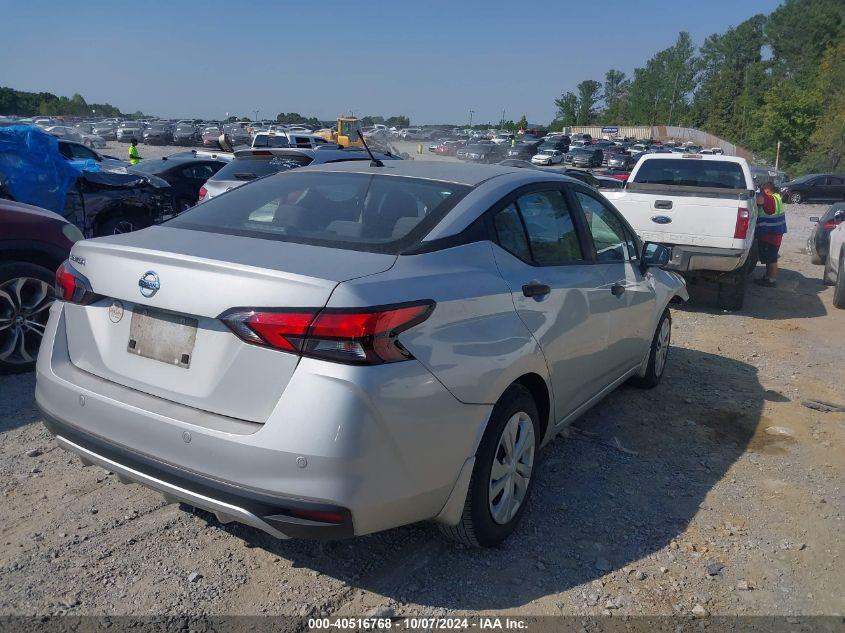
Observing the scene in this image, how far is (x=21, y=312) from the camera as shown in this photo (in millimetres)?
5301

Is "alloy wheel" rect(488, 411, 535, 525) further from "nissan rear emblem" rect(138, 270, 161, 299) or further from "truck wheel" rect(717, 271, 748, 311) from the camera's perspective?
"truck wheel" rect(717, 271, 748, 311)

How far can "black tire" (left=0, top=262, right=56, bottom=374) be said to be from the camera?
523 cm

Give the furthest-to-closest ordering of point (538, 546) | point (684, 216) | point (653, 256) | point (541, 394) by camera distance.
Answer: point (684, 216), point (653, 256), point (541, 394), point (538, 546)

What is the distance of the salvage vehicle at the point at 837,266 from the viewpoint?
9.77 m

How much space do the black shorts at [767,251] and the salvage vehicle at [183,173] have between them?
31.4 feet

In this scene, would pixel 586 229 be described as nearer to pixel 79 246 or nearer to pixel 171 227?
pixel 171 227

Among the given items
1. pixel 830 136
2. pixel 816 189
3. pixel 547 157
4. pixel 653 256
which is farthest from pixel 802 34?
pixel 653 256

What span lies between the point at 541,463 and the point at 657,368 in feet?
6.11

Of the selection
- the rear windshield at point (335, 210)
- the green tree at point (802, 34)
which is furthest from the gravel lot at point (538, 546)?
the green tree at point (802, 34)

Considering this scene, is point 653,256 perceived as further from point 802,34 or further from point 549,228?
point 802,34

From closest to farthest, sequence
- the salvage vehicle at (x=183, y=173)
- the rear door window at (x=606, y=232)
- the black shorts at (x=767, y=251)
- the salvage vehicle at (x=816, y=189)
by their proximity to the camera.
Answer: the rear door window at (x=606, y=232) < the black shorts at (x=767, y=251) < the salvage vehicle at (x=183, y=173) < the salvage vehicle at (x=816, y=189)

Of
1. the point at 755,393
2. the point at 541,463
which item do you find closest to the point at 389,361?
the point at 541,463

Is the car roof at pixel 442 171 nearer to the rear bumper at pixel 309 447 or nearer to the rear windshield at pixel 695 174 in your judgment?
the rear bumper at pixel 309 447

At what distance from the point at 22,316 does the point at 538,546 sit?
4.13 m
